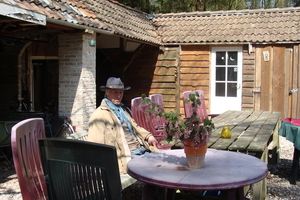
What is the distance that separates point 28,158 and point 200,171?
1199 mm

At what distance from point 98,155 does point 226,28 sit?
8.83 m

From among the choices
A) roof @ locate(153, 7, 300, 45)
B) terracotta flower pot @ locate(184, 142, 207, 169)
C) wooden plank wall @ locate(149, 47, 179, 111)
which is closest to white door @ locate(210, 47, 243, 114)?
roof @ locate(153, 7, 300, 45)

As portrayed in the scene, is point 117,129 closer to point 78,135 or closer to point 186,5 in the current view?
point 78,135

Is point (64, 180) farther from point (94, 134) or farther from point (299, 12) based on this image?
point (299, 12)

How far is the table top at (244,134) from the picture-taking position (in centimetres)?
336

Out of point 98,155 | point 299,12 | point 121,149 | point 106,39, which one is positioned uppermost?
point 299,12

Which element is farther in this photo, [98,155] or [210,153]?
[210,153]

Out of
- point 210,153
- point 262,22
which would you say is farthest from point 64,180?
point 262,22

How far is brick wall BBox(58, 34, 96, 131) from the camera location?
21.1 feet

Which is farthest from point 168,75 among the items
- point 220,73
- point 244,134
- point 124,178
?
point 124,178

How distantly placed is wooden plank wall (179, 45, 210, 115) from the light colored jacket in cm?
682

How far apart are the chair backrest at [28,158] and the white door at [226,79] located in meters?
7.89

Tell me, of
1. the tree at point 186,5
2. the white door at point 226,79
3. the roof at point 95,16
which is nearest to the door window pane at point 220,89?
the white door at point 226,79

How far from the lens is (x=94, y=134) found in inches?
129
